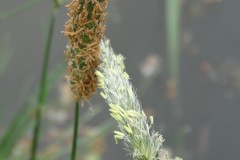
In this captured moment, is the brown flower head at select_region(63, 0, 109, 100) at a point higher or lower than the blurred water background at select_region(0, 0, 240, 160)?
lower

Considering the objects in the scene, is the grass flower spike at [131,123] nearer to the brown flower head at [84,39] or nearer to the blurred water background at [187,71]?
the brown flower head at [84,39]

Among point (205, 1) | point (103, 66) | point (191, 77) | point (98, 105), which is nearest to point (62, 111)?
point (98, 105)

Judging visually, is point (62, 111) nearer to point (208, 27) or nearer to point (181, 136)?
point (181, 136)

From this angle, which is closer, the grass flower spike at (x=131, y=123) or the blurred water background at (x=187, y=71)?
the grass flower spike at (x=131, y=123)

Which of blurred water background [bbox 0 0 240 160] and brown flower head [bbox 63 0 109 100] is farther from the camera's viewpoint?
blurred water background [bbox 0 0 240 160]

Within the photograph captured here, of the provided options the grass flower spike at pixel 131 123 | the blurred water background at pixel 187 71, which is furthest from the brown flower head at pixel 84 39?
the blurred water background at pixel 187 71

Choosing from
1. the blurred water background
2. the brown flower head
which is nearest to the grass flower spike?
the brown flower head

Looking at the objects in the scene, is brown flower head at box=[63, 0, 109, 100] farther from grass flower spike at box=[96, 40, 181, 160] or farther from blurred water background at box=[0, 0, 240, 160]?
blurred water background at box=[0, 0, 240, 160]

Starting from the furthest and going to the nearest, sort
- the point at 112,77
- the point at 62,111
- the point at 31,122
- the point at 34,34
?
the point at 34,34 < the point at 62,111 < the point at 31,122 < the point at 112,77
